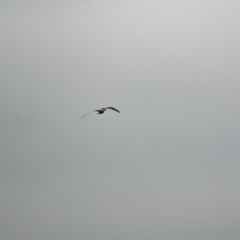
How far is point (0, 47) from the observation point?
3525 mm

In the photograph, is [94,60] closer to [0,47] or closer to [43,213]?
[0,47]

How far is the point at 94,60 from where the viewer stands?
3.50 m

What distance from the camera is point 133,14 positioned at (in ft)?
11.5

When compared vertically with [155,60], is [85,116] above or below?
below

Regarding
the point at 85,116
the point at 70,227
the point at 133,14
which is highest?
the point at 133,14

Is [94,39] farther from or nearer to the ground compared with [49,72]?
farther from the ground

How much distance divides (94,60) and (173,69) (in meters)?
0.65

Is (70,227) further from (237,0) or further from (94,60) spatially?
(237,0)

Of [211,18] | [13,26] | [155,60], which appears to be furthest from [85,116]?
[211,18]

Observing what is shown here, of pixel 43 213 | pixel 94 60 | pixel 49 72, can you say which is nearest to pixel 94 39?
pixel 94 60

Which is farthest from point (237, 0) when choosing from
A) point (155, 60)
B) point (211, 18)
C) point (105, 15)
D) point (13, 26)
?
point (13, 26)

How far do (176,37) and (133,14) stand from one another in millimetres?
397

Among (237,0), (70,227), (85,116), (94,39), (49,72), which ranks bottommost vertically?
(70,227)

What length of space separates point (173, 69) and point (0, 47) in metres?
1.43
